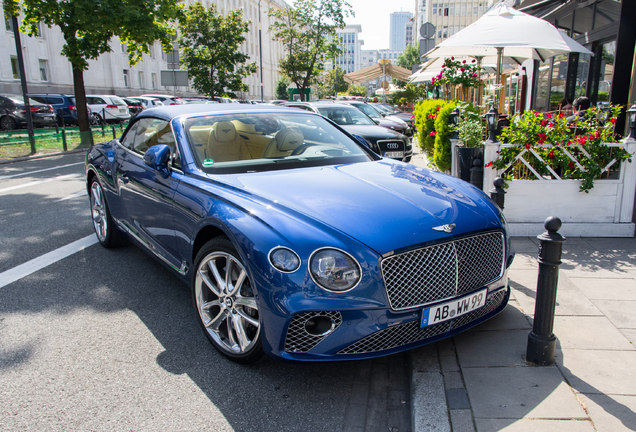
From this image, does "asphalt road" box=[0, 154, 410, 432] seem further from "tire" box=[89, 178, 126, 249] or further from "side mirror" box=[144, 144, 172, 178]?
"side mirror" box=[144, 144, 172, 178]

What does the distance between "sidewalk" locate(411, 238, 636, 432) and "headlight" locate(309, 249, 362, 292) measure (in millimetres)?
742

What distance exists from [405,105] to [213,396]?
45.4 m

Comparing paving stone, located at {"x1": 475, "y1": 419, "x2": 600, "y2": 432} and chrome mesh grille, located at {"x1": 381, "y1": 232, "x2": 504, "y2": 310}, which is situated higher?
chrome mesh grille, located at {"x1": 381, "y1": 232, "x2": 504, "y2": 310}

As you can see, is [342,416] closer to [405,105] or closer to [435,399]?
[435,399]

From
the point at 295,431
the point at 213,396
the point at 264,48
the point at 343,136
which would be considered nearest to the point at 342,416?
the point at 295,431

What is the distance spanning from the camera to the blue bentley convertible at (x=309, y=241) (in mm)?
2582

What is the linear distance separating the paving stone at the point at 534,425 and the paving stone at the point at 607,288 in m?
1.77

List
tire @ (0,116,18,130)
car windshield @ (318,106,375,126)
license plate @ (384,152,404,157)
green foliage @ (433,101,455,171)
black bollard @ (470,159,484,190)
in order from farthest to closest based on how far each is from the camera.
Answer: tire @ (0,116,18,130)
car windshield @ (318,106,375,126)
license plate @ (384,152,404,157)
green foliage @ (433,101,455,171)
black bollard @ (470,159,484,190)

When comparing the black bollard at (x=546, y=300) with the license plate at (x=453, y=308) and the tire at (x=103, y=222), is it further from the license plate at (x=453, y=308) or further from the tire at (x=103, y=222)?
the tire at (x=103, y=222)

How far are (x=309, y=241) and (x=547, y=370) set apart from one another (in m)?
1.56

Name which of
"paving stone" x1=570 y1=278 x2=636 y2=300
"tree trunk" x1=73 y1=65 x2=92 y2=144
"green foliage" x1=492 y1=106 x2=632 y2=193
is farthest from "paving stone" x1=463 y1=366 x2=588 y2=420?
"tree trunk" x1=73 y1=65 x2=92 y2=144

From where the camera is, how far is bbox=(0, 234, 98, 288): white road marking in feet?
15.3

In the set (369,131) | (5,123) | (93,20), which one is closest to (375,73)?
(93,20)

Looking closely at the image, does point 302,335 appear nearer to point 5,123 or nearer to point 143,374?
point 143,374
